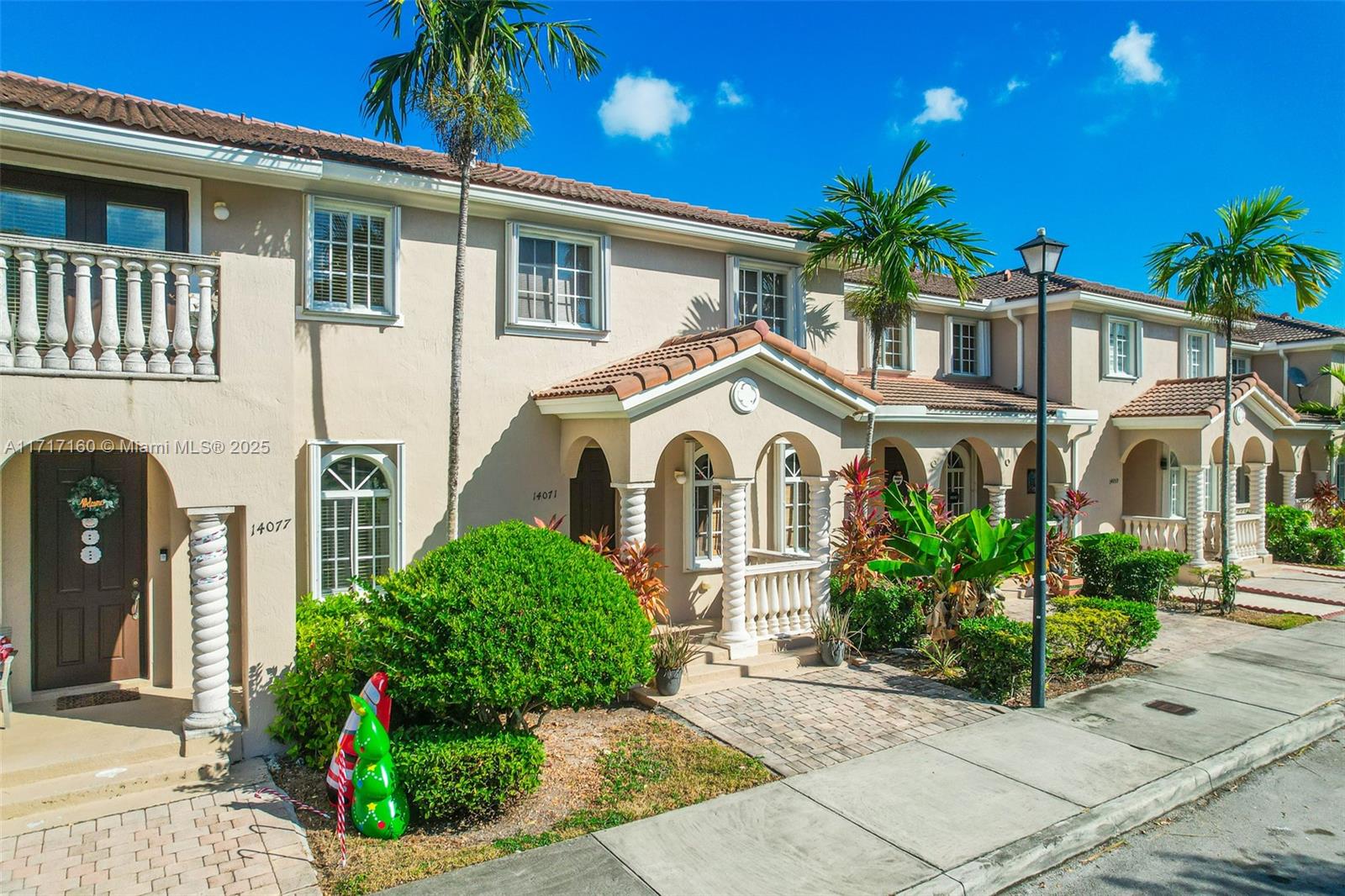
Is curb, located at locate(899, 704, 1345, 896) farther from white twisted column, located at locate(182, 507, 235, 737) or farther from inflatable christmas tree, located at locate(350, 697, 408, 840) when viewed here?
white twisted column, located at locate(182, 507, 235, 737)

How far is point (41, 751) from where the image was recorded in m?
7.19

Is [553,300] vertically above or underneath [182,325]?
above

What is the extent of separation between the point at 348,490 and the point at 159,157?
4264mm

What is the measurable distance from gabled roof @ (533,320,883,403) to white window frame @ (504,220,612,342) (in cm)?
67

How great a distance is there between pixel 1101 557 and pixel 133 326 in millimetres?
16071

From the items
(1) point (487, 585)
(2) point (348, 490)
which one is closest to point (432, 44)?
(2) point (348, 490)

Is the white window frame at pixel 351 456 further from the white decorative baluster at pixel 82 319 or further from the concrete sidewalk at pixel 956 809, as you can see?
the concrete sidewalk at pixel 956 809

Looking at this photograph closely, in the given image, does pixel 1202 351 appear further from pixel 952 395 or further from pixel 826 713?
pixel 826 713

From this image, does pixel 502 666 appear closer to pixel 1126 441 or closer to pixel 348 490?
pixel 348 490

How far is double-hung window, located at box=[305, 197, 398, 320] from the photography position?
32.7 feet

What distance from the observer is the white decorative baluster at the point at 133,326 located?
287 inches

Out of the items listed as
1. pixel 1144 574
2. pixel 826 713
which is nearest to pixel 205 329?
pixel 826 713

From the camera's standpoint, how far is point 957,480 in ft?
63.5

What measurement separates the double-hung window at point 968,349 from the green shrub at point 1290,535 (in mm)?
9613
